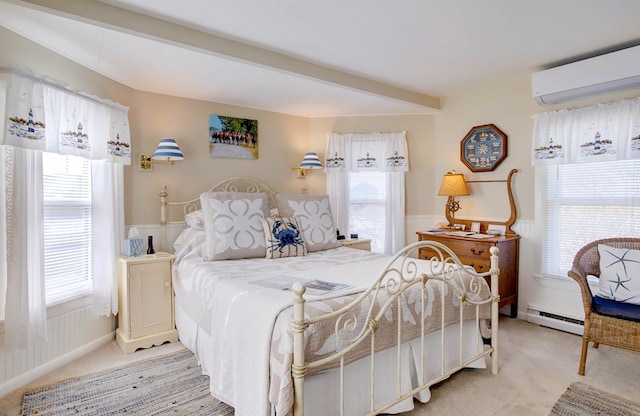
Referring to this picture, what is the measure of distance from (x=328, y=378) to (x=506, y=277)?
248 centimetres

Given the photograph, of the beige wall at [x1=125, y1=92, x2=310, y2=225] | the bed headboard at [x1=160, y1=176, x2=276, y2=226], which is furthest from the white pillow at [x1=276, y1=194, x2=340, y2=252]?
the beige wall at [x1=125, y1=92, x2=310, y2=225]

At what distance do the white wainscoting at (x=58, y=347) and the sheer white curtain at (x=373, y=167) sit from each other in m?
2.61

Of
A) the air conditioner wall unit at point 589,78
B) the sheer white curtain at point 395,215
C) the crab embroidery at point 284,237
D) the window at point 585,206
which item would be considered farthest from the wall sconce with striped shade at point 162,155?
the window at point 585,206

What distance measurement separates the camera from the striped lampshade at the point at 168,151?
332 centimetres

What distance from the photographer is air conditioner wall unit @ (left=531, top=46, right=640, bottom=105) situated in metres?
2.80

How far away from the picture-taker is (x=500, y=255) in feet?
11.0

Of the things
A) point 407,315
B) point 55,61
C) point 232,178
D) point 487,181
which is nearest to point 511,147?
point 487,181

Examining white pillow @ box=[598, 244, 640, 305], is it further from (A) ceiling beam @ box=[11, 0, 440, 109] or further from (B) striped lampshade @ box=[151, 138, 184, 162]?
(B) striped lampshade @ box=[151, 138, 184, 162]

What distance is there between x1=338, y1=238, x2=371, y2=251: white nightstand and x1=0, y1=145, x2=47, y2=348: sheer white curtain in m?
2.55

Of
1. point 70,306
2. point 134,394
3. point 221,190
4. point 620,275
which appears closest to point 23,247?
point 70,306

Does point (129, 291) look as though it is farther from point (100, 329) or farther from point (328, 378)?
point (328, 378)

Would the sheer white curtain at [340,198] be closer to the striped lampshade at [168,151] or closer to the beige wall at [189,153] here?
the beige wall at [189,153]

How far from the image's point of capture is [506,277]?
3500mm

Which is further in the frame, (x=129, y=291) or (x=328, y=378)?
(x=129, y=291)
